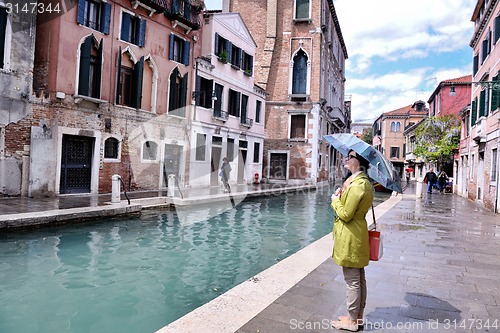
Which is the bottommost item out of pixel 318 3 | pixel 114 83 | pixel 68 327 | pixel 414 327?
pixel 68 327

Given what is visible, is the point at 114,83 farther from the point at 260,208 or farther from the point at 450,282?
the point at 450,282

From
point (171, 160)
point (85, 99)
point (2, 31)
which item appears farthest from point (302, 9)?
point (2, 31)

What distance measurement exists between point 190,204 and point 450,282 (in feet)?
30.7

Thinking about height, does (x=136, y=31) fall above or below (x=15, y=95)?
above

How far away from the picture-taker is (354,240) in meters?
3.25

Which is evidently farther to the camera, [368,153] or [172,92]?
[172,92]

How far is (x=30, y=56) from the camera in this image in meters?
11.8

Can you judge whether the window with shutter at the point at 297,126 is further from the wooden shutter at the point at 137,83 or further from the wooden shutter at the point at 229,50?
the wooden shutter at the point at 137,83

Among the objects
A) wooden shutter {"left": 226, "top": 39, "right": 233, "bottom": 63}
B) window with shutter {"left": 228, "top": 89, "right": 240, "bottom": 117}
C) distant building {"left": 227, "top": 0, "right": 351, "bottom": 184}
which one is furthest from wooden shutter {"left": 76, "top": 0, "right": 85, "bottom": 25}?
distant building {"left": 227, "top": 0, "right": 351, "bottom": 184}

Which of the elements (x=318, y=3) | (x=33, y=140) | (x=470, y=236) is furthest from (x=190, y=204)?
(x=318, y=3)

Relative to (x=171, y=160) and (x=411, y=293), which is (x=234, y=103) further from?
(x=411, y=293)

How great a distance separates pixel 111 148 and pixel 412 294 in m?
12.4

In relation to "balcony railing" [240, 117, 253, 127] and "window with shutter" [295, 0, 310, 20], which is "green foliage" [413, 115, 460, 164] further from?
"balcony railing" [240, 117, 253, 127]

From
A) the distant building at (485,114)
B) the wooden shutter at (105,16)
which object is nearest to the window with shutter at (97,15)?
the wooden shutter at (105,16)
